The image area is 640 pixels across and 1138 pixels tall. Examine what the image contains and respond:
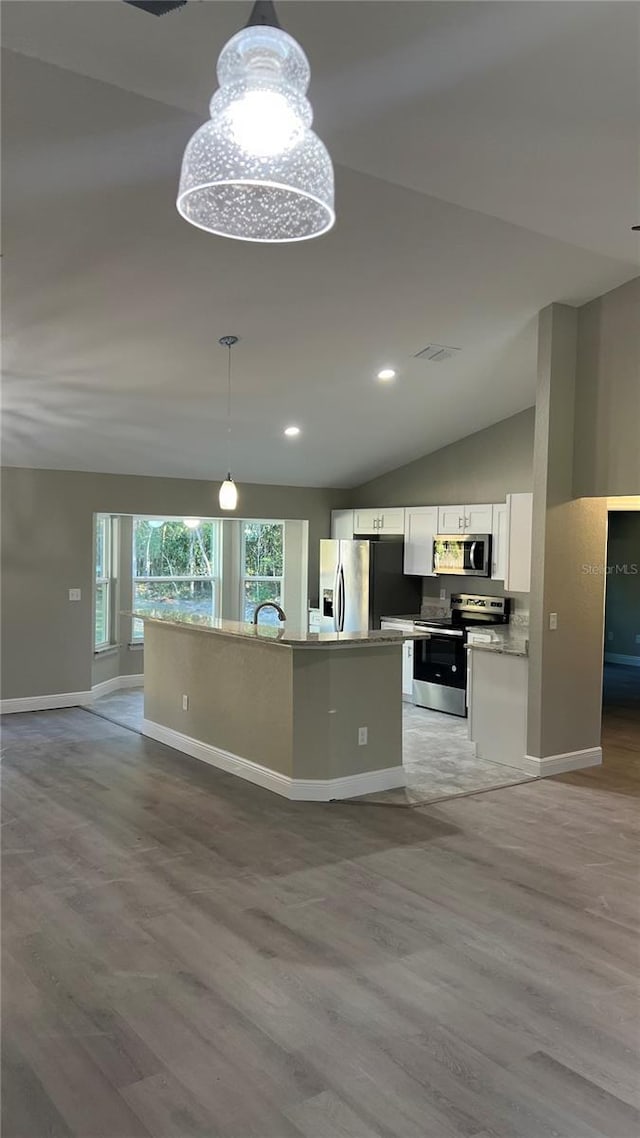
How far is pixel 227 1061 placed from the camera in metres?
2.48

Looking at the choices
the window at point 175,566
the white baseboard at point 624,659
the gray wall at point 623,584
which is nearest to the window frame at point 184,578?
the window at point 175,566

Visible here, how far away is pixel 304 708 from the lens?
195 inches

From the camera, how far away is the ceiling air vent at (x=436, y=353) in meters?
5.95

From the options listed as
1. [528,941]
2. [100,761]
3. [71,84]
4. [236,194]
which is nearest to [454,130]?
[71,84]

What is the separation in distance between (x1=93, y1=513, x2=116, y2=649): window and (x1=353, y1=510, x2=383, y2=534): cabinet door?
8.58ft

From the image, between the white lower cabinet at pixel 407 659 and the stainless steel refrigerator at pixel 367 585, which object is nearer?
the white lower cabinet at pixel 407 659

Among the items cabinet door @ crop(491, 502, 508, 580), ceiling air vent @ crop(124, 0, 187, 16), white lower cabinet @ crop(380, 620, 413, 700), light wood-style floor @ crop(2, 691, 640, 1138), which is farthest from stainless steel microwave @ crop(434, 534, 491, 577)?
ceiling air vent @ crop(124, 0, 187, 16)

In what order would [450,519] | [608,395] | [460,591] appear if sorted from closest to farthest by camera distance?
[608,395] < [450,519] < [460,591]

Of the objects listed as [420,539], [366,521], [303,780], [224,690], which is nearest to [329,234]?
[224,690]

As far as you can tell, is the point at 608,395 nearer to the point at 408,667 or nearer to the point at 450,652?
the point at 450,652

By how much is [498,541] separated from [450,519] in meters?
0.65

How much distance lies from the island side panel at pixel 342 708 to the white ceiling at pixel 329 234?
2.17 m

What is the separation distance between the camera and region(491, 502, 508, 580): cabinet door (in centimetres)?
732

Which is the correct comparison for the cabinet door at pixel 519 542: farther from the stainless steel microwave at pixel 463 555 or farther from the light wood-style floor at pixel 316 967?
the light wood-style floor at pixel 316 967
